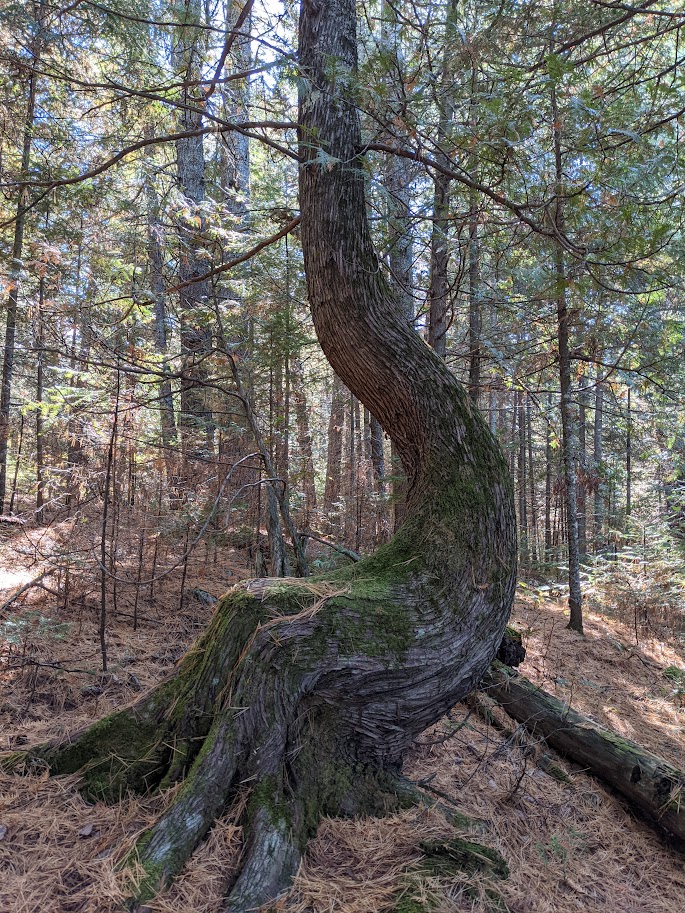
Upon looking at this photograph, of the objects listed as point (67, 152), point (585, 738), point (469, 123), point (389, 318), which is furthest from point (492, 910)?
point (67, 152)

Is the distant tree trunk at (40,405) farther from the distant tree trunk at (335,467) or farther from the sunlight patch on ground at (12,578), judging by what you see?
the distant tree trunk at (335,467)

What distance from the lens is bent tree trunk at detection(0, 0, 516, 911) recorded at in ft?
7.95

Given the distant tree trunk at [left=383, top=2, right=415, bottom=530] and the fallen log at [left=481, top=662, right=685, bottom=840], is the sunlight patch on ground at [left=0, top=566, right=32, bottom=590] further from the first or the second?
the fallen log at [left=481, top=662, right=685, bottom=840]

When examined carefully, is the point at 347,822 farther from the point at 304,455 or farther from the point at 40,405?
the point at 304,455

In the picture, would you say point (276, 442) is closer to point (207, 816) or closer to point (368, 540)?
point (368, 540)

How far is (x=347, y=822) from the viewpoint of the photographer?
2.49 meters

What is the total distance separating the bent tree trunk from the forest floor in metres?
0.14

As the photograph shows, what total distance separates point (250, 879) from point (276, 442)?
5.85 m

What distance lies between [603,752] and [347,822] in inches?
84.1

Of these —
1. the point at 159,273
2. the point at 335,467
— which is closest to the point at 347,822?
the point at 159,273

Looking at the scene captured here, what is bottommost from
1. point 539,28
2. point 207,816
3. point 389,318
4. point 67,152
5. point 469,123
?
point 207,816

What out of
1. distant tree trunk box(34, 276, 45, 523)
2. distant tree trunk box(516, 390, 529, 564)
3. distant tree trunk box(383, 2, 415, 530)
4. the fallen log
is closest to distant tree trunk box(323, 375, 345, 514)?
distant tree trunk box(383, 2, 415, 530)

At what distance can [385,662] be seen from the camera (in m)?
2.61

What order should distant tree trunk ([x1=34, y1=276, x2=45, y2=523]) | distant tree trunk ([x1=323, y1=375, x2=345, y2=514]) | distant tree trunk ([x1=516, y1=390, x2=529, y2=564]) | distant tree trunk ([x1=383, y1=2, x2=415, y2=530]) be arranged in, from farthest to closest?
distant tree trunk ([x1=516, y1=390, x2=529, y2=564]) < distant tree trunk ([x1=323, y1=375, x2=345, y2=514]) < distant tree trunk ([x1=34, y1=276, x2=45, y2=523]) < distant tree trunk ([x1=383, y1=2, x2=415, y2=530])
